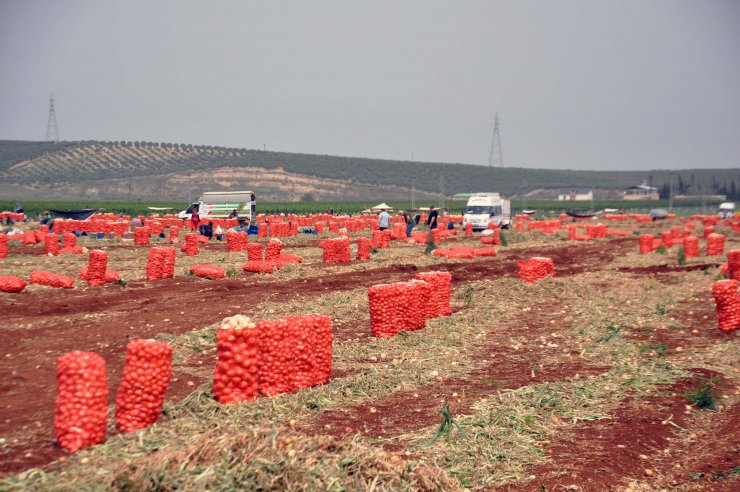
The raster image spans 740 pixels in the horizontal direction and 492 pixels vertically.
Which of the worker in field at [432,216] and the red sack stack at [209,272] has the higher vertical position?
the worker in field at [432,216]

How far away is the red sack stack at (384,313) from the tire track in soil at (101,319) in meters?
0.70

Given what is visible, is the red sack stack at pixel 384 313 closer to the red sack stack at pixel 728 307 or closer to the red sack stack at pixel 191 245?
the red sack stack at pixel 728 307

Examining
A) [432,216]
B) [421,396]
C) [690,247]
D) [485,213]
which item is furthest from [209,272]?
[485,213]

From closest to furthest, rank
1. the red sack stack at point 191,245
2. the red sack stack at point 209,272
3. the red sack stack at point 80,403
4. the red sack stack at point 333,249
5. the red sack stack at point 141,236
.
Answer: the red sack stack at point 80,403
the red sack stack at point 209,272
the red sack stack at point 333,249
the red sack stack at point 191,245
the red sack stack at point 141,236

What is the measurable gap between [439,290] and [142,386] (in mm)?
8578

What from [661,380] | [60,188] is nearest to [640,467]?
[661,380]

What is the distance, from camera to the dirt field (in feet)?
21.7

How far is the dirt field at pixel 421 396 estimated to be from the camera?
6.62 metres

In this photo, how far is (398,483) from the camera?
645 cm

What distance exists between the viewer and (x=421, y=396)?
9.97 metres

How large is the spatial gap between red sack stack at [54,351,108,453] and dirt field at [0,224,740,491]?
0.65 ft

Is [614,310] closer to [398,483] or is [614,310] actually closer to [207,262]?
[398,483]

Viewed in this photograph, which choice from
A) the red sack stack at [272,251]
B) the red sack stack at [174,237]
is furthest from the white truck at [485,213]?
the red sack stack at [272,251]

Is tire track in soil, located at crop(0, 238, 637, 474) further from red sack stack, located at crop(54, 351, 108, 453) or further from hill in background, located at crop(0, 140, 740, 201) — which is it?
hill in background, located at crop(0, 140, 740, 201)
